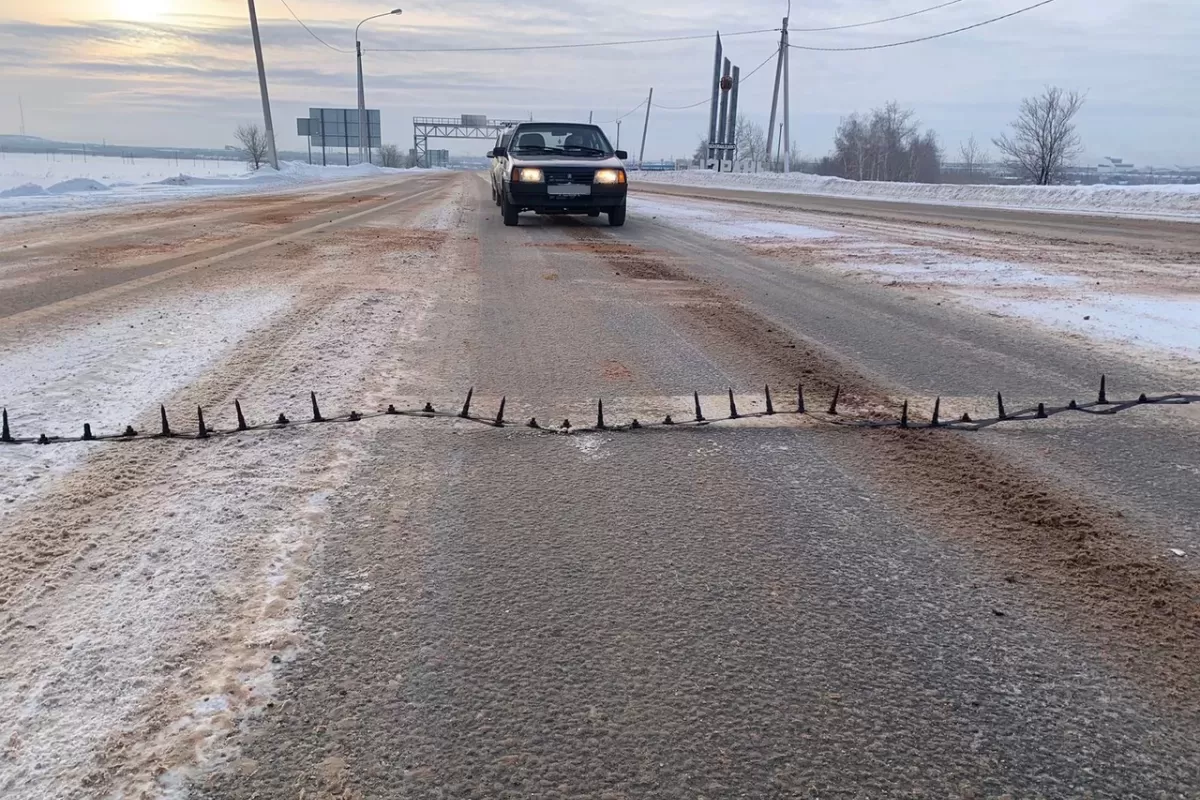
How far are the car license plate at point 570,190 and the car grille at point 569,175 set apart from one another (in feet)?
0.20

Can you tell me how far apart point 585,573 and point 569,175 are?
1104 centimetres

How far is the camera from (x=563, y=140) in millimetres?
13867

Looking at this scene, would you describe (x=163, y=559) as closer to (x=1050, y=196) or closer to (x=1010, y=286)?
(x=1010, y=286)

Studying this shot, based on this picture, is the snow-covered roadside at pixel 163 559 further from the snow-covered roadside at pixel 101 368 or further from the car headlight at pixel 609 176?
the car headlight at pixel 609 176

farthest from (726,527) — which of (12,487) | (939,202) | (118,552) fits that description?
(939,202)

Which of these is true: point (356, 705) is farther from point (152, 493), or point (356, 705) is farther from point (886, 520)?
point (886, 520)

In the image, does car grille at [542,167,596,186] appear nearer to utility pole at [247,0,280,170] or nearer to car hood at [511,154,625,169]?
car hood at [511,154,625,169]

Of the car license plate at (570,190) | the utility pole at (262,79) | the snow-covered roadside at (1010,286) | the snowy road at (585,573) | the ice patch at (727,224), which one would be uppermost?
the utility pole at (262,79)

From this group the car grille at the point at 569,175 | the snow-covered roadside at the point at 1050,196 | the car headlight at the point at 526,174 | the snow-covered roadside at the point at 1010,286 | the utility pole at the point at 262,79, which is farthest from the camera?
the utility pole at the point at 262,79

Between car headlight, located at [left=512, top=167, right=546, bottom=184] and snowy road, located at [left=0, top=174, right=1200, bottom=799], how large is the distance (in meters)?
7.51

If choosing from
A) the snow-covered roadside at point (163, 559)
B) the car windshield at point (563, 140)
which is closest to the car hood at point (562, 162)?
the car windshield at point (563, 140)

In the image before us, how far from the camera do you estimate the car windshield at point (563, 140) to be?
535 inches

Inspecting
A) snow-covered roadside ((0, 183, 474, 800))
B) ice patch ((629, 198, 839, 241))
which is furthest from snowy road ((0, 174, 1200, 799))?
ice patch ((629, 198, 839, 241))

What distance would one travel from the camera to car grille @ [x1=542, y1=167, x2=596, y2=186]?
41.0 feet
